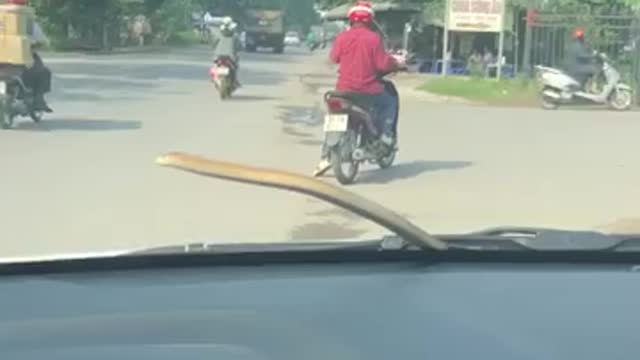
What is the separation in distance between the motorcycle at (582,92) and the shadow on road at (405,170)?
10.1 m

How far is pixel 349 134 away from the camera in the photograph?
11.5 meters

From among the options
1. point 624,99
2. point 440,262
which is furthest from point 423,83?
point 440,262

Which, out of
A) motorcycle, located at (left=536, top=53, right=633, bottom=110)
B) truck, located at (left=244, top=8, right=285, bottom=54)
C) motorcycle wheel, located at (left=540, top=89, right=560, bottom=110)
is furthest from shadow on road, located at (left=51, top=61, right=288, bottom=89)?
truck, located at (left=244, top=8, right=285, bottom=54)

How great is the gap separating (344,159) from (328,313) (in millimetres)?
9312

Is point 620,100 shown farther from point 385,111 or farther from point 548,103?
point 385,111

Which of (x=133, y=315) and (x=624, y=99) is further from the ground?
(x=133, y=315)

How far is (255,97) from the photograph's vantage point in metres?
25.4

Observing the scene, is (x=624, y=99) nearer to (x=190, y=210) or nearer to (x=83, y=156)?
(x=83, y=156)

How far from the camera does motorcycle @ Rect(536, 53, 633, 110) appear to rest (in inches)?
912

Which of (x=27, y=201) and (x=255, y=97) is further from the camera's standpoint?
(x=255, y=97)

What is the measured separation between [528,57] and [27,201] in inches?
→ 812

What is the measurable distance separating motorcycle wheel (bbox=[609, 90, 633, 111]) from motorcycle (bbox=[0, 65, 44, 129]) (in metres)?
11.3

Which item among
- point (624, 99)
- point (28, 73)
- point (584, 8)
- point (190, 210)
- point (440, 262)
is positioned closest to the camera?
point (440, 262)

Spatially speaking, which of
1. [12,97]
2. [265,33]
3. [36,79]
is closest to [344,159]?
[12,97]
